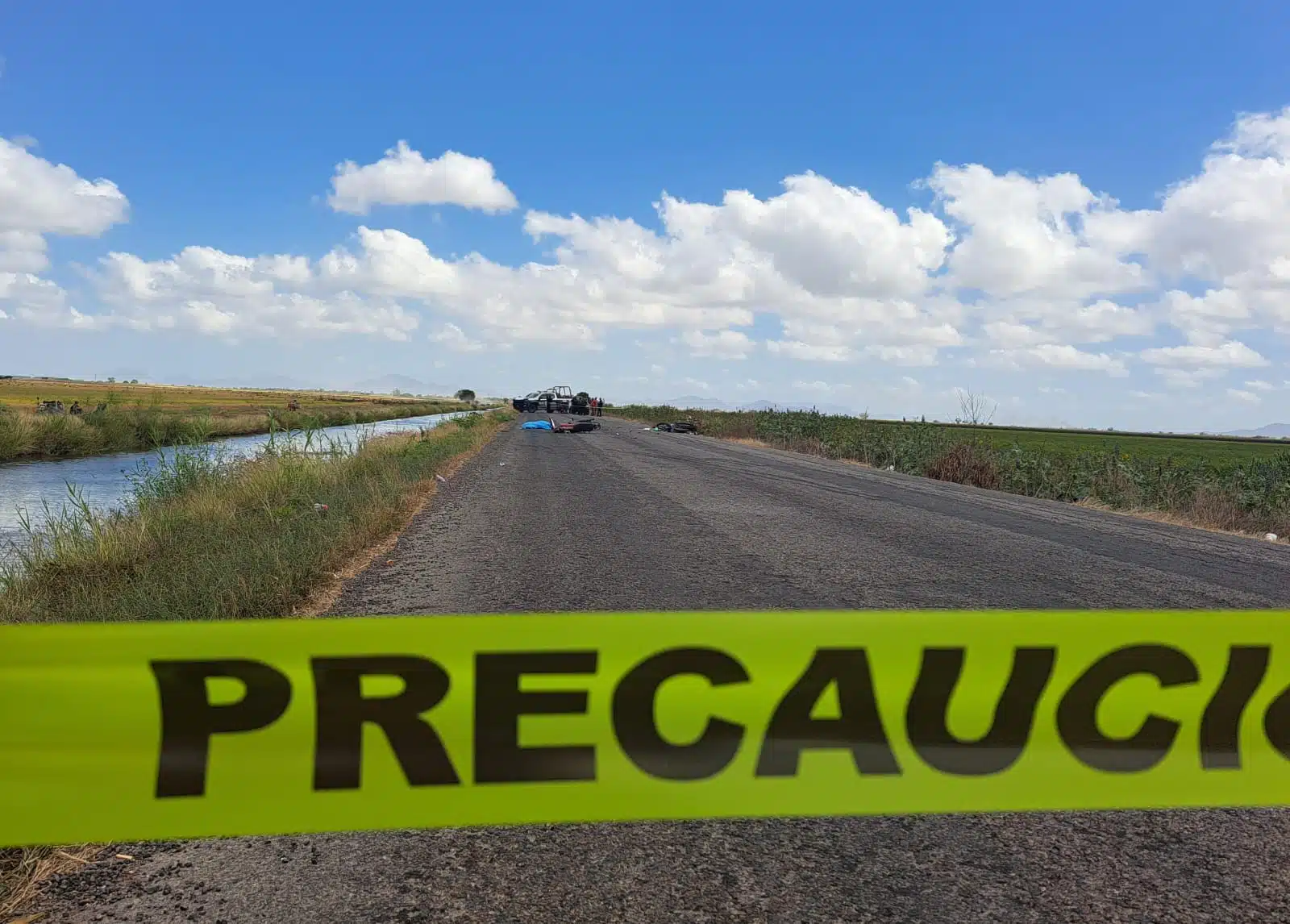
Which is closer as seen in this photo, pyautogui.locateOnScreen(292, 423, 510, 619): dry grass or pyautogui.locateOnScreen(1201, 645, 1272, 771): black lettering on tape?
pyautogui.locateOnScreen(1201, 645, 1272, 771): black lettering on tape

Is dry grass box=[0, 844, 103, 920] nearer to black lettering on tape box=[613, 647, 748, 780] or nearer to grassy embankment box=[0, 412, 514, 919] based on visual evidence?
grassy embankment box=[0, 412, 514, 919]

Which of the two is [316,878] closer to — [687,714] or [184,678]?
[184,678]

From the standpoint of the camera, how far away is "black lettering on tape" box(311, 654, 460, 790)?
198 cm

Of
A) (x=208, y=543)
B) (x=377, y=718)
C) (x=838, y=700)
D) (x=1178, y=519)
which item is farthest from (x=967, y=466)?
(x=377, y=718)

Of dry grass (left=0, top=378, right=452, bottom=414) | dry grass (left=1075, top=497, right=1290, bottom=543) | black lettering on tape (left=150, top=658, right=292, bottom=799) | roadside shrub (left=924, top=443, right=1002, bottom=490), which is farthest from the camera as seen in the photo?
dry grass (left=0, top=378, right=452, bottom=414)

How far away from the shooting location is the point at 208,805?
1.96 meters

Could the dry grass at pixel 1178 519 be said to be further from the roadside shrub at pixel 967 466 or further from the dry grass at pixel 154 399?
the dry grass at pixel 154 399

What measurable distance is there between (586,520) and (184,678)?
806 centimetres

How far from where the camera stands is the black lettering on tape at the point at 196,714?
194 cm

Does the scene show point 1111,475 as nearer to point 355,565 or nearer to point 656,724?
point 355,565

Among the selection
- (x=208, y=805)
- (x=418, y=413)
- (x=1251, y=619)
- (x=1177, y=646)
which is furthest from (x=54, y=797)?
Answer: (x=418, y=413)

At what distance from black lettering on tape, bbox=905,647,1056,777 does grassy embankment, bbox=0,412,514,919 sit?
260 centimetres

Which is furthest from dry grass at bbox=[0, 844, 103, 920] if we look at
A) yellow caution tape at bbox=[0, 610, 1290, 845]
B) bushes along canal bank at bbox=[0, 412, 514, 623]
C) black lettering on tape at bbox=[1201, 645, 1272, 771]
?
black lettering on tape at bbox=[1201, 645, 1272, 771]

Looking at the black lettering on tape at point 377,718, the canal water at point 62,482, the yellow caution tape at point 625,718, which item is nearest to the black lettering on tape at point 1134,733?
the yellow caution tape at point 625,718
